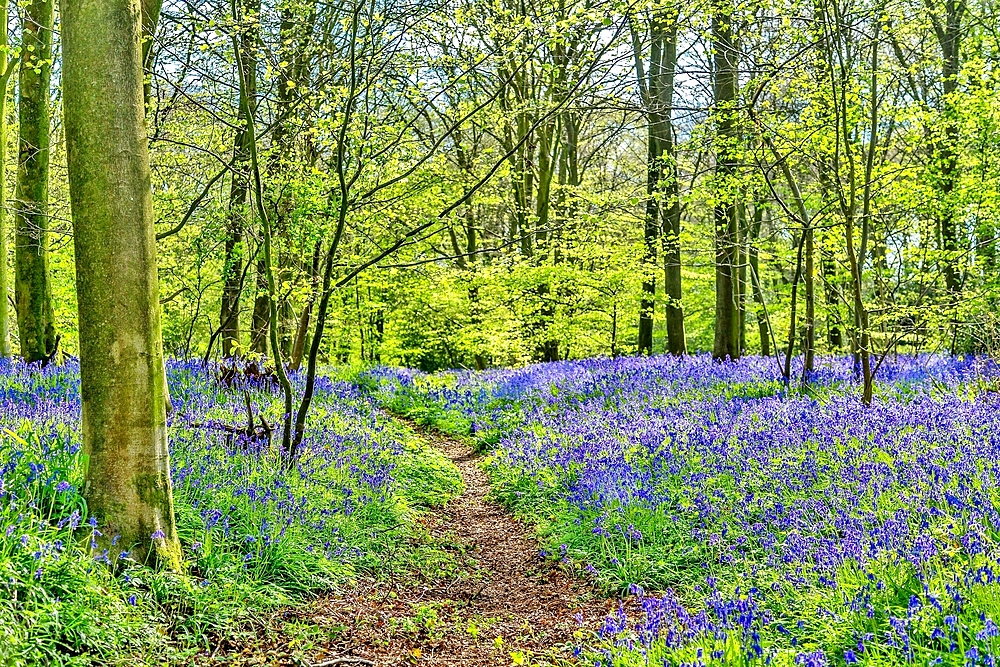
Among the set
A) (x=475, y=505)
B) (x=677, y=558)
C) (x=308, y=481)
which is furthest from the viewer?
(x=475, y=505)

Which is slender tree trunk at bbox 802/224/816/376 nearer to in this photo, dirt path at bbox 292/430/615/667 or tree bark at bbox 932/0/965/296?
tree bark at bbox 932/0/965/296

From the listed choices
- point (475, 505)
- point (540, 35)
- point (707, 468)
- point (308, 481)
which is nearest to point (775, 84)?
point (540, 35)

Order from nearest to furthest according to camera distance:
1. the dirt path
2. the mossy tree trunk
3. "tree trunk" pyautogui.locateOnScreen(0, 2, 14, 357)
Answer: the mossy tree trunk
the dirt path
"tree trunk" pyautogui.locateOnScreen(0, 2, 14, 357)

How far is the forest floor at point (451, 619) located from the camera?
3697mm

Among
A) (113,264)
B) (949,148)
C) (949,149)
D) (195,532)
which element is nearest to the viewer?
(113,264)

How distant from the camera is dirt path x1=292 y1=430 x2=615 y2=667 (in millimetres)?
3836

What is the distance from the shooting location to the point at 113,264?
3533 mm

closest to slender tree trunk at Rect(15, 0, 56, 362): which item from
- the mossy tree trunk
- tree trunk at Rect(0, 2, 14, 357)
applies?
tree trunk at Rect(0, 2, 14, 357)

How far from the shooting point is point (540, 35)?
599cm

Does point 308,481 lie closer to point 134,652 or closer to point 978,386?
point 134,652

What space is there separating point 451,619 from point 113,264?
281 cm

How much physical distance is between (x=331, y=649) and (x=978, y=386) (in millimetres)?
7487

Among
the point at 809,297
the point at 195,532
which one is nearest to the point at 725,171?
the point at 809,297

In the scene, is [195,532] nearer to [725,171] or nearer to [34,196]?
[34,196]
